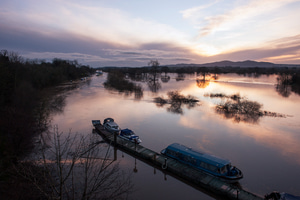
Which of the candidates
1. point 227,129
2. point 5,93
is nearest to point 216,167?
point 227,129

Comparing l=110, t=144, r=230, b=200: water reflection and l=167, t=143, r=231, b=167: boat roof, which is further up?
l=167, t=143, r=231, b=167: boat roof

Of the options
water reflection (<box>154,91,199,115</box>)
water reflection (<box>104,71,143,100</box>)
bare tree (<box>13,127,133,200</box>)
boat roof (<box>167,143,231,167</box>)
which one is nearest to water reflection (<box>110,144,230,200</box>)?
bare tree (<box>13,127,133,200</box>)

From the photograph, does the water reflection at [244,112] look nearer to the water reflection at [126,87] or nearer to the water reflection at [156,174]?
the water reflection at [156,174]

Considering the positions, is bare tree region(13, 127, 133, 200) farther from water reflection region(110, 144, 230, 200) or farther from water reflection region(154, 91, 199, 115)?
water reflection region(154, 91, 199, 115)

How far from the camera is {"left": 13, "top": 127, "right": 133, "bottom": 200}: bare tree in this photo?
5547 mm

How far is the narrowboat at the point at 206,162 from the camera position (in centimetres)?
1376

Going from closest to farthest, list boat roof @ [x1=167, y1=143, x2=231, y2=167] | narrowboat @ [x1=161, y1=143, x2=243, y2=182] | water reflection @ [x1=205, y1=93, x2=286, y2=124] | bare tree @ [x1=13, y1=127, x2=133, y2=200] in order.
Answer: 1. bare tree @ [x1=13, y1=127, x2=133, y2=200]
2. narrowboat @ [x1=161, y1=143, x2=243, y2=182]
3. boat roof @ [x1=167, y1=143, x2=231, y2=167]
4. water reflection @ [x1=205, y1=93, x2=286, y2=124]

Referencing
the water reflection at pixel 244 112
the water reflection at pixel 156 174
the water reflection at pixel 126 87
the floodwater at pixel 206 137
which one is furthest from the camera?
the water reflection at pixel 126 87

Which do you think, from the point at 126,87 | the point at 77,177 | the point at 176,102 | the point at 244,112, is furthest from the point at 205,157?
the point at 126,87

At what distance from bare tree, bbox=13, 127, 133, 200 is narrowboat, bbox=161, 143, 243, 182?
461 centimetres

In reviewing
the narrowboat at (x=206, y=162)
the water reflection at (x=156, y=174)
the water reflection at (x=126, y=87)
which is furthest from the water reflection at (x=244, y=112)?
the water reflection at (x=126, y=87)

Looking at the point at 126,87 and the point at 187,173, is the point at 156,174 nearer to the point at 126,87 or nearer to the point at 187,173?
the point at 187,173

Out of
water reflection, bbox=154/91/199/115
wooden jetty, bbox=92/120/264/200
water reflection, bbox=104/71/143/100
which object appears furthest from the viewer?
water reflection, bbox=104/71/143/100

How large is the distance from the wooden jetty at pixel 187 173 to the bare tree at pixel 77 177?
101 inches
